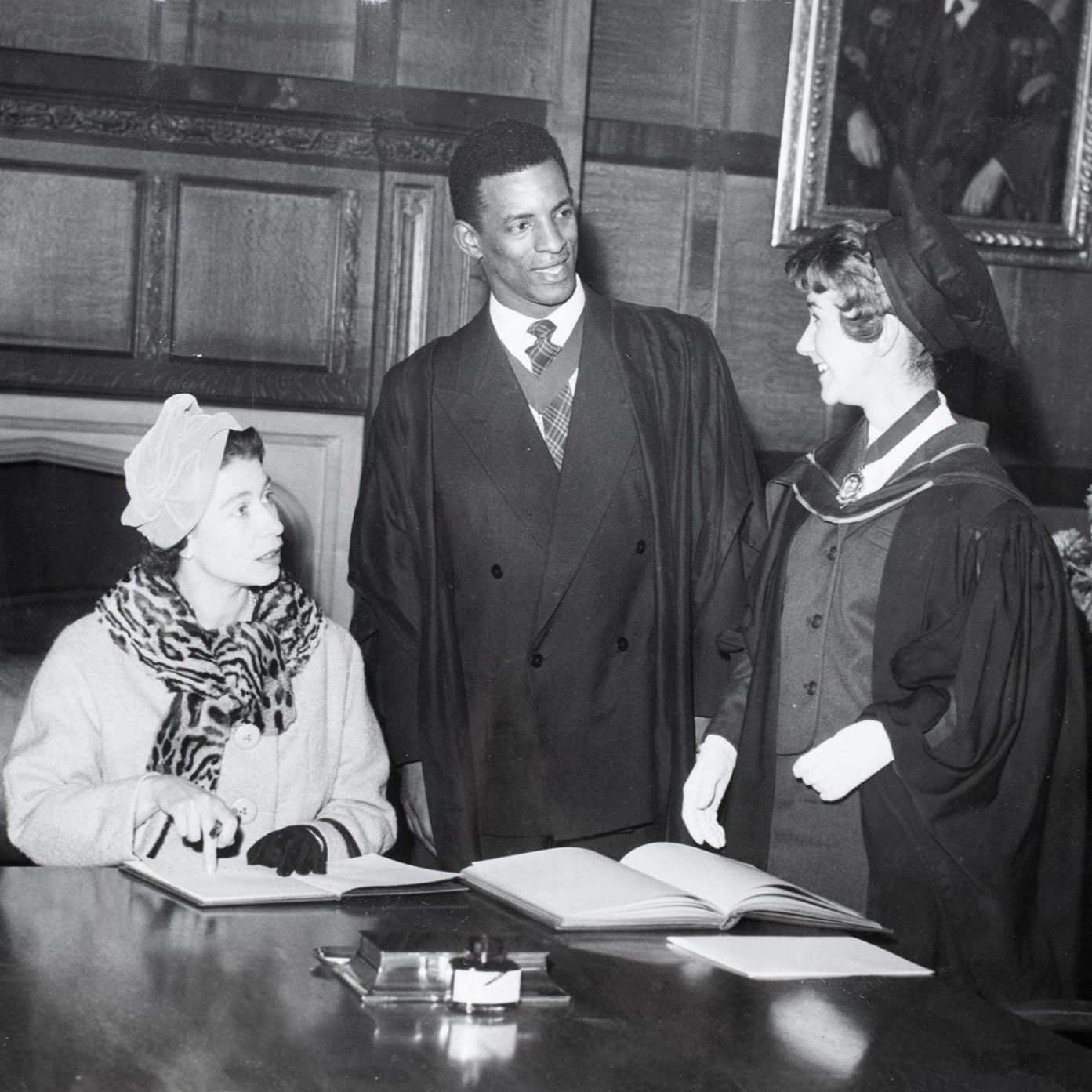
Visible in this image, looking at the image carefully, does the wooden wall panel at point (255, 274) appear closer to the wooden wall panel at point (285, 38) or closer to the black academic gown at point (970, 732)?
the wooden wall panel at point (285, 38)

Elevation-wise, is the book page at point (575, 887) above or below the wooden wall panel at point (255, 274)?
below

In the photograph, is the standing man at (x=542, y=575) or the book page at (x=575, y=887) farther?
the standing man at (x=542, y=575)

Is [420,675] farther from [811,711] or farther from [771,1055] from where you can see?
[771,1055]

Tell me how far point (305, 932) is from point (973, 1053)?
0.72m

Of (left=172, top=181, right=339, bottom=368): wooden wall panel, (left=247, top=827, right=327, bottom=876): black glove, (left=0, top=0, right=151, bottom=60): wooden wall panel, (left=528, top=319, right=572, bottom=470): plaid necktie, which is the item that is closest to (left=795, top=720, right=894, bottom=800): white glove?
(left=247, top=827, right=327, bottom=876): black glove

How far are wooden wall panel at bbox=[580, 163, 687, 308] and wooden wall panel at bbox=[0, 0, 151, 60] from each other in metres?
1.30

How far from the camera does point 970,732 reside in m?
2.39

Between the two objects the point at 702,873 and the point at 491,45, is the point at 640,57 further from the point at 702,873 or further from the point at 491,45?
the point at 702,873

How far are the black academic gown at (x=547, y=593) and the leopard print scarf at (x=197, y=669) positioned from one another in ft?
1.67

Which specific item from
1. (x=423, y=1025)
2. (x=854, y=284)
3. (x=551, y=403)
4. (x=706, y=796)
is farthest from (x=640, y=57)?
(x=423, y=1025)

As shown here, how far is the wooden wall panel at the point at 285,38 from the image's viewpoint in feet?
14.1

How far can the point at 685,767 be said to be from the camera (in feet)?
10.0

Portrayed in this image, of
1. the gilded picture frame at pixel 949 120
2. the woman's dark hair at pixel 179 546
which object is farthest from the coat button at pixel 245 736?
the gilded picture frame at pixel 949 120

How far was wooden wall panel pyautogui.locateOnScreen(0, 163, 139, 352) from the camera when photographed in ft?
14.2
